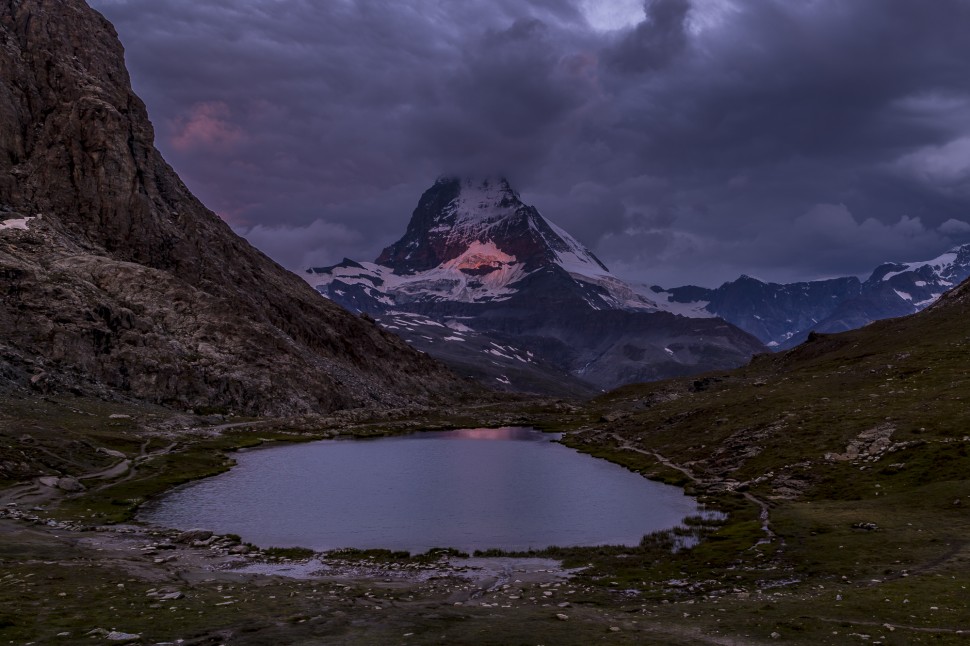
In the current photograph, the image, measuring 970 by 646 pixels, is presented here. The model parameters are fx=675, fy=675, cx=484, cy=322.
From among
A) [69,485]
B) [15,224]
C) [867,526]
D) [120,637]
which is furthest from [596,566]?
[15,224]

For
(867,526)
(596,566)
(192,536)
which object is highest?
(867,526)

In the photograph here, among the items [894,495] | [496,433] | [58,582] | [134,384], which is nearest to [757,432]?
[894,495]

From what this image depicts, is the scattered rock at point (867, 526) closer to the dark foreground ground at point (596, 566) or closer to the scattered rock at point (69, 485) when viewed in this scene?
the dark foreground ground at point (596, 566)

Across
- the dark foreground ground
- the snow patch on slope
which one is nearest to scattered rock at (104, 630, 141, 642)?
the dark foreground ground

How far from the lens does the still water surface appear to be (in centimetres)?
6056

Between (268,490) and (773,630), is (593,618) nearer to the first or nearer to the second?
(773,630)

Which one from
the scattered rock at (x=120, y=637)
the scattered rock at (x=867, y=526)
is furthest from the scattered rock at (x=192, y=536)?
the scattered rock at (x=867, y=526)

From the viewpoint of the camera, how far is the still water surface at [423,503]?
60562 millimetres

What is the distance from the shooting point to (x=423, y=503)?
78188 millimetres

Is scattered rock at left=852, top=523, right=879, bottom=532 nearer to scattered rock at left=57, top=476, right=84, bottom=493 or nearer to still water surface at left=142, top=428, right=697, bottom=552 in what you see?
still water surface at left=142, top=428, right=697, bottom=552

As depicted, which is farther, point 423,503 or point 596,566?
point 423,503

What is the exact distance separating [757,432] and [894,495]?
37.3 metres

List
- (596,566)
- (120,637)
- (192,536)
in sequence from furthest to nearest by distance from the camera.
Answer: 1. (192,536)
2. (596,566)
3. (120,637)

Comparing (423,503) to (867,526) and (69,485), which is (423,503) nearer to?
(69,485)
